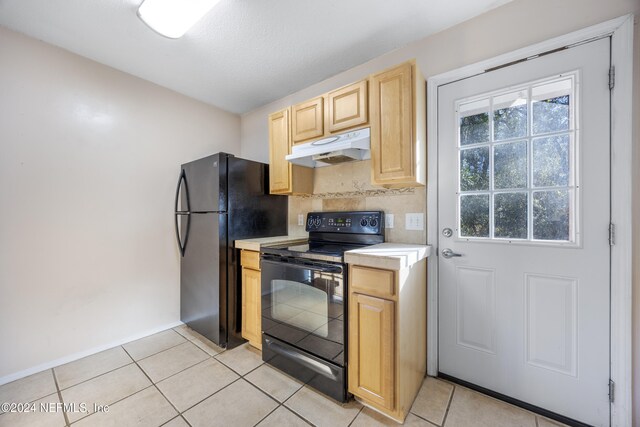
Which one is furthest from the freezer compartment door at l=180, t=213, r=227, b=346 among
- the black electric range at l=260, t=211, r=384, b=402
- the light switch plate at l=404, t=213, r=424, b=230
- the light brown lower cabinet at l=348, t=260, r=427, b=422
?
the light switch plate at l=404, t=213, r=424, b=230

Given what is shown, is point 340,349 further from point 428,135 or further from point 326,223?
point 428,135

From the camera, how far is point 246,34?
184 centimetres

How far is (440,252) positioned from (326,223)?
96cm

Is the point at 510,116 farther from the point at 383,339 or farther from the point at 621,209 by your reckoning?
the point at 383,339

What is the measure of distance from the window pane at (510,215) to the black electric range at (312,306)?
0.76 metres

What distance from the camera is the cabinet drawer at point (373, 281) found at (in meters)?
1.34

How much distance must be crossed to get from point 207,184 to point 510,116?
232 centimetres

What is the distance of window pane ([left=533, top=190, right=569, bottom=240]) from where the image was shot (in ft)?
4.58

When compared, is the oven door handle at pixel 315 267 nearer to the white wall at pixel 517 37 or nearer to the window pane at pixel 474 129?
the window pane at pixel 474 129

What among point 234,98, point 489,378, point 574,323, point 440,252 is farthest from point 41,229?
point 574,323

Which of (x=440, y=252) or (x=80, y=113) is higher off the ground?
(x=80, y=113)

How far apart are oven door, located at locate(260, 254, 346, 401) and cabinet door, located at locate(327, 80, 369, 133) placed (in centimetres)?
107

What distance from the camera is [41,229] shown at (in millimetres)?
1902

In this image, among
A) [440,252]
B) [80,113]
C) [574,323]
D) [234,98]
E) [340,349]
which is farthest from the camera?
[234,98]
